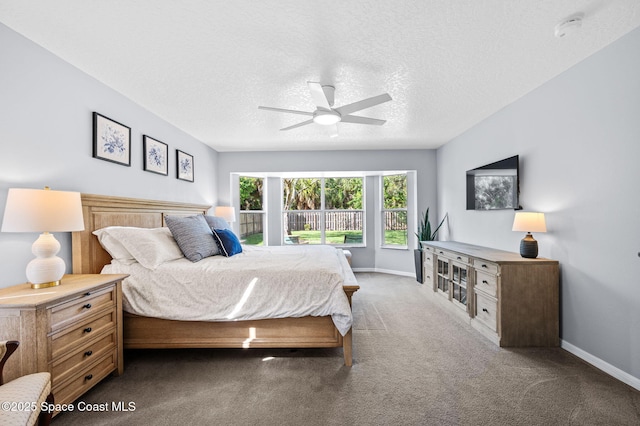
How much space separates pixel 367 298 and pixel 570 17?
3.42m

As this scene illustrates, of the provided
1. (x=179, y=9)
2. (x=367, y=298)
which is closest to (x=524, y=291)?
(x=367, y=298)

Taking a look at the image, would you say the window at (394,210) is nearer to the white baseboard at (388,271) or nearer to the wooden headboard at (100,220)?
the white baseboard at (388,271)

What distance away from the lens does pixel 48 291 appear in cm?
166

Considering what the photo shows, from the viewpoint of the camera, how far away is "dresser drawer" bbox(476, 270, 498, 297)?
103 inches

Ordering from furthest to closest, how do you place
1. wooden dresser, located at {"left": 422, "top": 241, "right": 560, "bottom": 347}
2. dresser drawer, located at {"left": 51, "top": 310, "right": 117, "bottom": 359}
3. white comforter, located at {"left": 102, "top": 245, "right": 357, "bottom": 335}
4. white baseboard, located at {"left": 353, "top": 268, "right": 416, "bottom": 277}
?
white baseboard, located at {"left": 353, "top": 268, "right": 416, "bottom": 277} < wooden dresser, located at {"left": 422, "top": 241, "right": 560, "bottom": 347} < white comforter, located at {"left": 102, "top": 245, "right": 357, "bottom": 335} < dresser drawer, located at {"left": 51, "top": 310, "right": 117, "bottom": 359}

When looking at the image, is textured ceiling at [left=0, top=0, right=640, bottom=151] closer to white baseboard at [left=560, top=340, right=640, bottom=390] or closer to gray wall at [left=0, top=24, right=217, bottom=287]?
gray wall at [left=0, top=24, right=217, bottom=287]

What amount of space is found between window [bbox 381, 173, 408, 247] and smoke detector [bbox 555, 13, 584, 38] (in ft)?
12.1

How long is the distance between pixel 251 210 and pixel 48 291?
4.09 metres

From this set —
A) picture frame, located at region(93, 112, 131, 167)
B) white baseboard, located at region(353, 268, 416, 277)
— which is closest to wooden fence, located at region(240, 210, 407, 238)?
white baseboard, located at region(353, 268, 416, 277)

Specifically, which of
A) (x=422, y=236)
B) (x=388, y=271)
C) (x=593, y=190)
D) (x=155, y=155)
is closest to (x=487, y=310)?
(x=593, y=190)

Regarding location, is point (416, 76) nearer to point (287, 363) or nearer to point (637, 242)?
point (637, 242)

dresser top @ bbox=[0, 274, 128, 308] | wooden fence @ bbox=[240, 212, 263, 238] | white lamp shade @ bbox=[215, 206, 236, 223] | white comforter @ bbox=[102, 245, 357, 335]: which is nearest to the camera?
dresser top @ bbox=[0, 274, 128, 308]

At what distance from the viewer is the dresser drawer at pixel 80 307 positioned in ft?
5.21

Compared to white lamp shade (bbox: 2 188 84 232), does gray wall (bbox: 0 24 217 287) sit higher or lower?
higher
